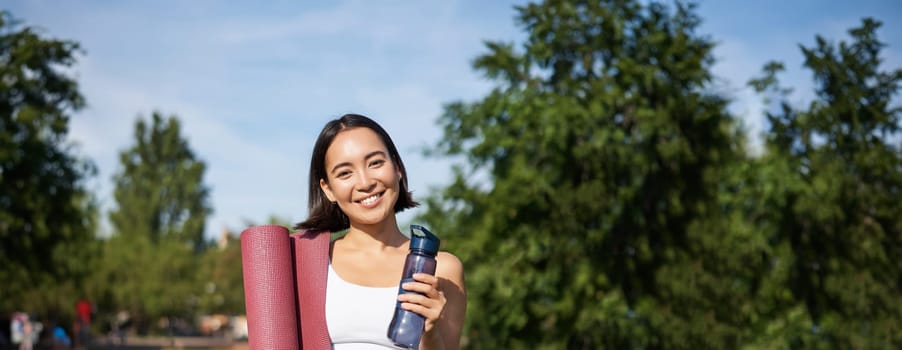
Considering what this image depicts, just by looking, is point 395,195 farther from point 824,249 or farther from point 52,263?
point 52,263

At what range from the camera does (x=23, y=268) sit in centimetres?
2409

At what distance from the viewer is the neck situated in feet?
9.32

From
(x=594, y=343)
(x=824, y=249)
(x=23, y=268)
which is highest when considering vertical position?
(x=23, y=268)

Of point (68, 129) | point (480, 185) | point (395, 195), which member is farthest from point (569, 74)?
point (395, 195)

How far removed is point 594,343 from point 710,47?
7.06 m

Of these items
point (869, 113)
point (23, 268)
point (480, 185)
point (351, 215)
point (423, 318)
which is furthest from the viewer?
point (23, 268)

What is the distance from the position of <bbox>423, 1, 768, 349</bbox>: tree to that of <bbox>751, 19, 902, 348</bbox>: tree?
1040mm

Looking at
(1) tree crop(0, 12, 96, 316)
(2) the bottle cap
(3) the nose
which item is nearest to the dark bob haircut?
(3) the nose

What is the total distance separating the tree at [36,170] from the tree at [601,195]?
10012 mm

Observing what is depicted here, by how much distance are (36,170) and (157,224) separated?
3304cm

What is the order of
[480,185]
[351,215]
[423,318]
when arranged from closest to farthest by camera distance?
[423,318], [351,215], [480,185]

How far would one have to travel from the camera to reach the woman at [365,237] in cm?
264

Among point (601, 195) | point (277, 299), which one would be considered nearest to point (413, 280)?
point (277, 299)

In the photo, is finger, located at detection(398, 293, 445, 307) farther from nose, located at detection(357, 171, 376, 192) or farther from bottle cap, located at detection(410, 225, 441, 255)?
nose, located at detection(357, 171, 376, 192)
